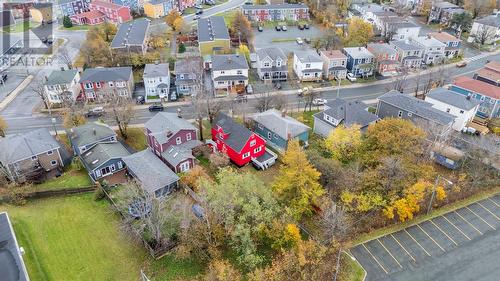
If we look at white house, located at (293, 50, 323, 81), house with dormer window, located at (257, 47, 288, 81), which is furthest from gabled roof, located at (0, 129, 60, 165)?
white house, located at (293, 50, 323, 81)

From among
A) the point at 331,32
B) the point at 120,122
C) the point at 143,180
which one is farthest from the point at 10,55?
the point at 331,32

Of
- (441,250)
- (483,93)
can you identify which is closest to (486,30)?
(483,93)

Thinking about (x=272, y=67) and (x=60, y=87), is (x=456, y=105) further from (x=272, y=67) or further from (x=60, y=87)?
(x=60, y=87)

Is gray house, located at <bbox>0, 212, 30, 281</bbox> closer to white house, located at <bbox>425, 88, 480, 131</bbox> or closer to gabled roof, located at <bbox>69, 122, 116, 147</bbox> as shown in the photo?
gabled roof, located at <bbox>69, 122, 116, 147</bbox>

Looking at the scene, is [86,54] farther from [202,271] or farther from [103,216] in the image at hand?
[202,271]

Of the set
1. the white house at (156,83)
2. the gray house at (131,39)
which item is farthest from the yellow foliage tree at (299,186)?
the gray house at (131,39)

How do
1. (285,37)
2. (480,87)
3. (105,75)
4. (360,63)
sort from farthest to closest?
(285,37)
(360,63)
(105,75)
(480,87)
